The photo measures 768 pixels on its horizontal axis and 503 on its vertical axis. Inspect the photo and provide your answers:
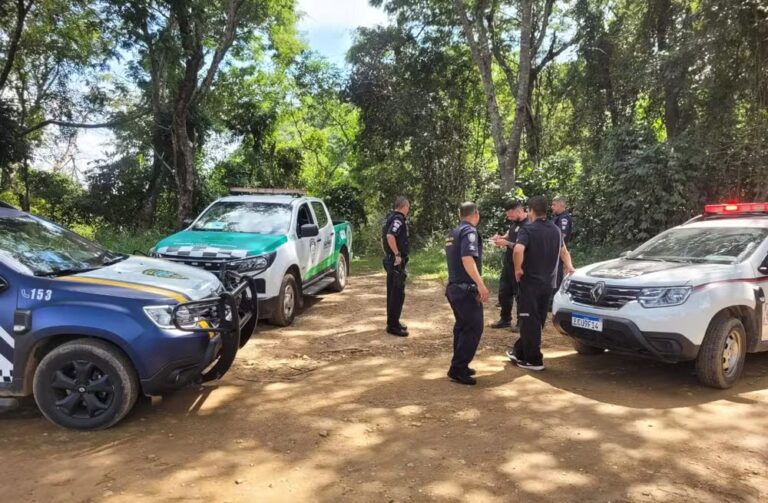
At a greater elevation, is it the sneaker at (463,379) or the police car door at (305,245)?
the police car door at (305,245)

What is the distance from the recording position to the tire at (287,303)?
731cm

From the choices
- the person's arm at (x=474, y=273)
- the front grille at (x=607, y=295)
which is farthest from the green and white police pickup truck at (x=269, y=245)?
the front grille at (x=607, y=295)

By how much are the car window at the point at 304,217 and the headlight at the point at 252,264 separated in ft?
4.16

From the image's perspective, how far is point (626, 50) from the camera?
14.1 metres

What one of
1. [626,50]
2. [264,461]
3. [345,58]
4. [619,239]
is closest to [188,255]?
[264,461]

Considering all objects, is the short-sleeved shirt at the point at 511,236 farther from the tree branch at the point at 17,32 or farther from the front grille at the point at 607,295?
the tree branch at the point at 17,32

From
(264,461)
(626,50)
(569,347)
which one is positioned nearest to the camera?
(264,461)

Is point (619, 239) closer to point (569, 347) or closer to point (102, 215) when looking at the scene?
point (569, 347)

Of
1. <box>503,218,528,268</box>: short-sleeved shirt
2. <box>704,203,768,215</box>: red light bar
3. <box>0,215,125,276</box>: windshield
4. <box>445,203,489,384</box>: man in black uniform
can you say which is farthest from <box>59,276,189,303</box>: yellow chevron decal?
<box>704,203,768,215</box>: red light bar

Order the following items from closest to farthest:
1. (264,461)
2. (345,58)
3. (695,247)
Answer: (264,461), (695,247), (345,58)

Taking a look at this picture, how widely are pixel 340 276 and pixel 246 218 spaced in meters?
2.64

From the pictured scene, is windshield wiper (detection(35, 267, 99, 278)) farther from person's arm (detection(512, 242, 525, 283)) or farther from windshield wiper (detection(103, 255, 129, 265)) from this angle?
person's arm (detection(512, 242, 525, 283))

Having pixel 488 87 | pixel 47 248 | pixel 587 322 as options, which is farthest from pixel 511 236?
pixel 488 87

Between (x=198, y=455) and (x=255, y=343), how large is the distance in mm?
2972
